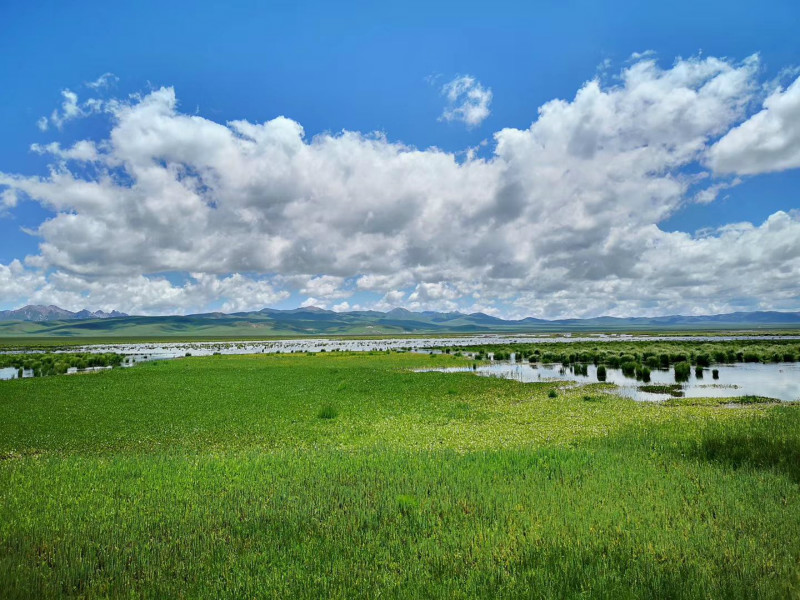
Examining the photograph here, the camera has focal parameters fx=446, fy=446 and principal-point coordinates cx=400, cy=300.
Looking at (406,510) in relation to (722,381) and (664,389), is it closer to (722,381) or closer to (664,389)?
(664,389)

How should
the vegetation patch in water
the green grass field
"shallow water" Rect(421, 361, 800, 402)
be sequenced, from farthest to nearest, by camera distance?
the vegetation patch in water → "shallow water" Rect(421, 361, 800, 402) → the green grass field

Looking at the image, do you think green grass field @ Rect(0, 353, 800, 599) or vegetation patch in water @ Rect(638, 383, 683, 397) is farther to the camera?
vegetation patch in water @ Rect(638, 383, 683, 397)

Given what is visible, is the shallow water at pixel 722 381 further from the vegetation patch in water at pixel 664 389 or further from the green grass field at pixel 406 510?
the green grass field at pixel 406 510

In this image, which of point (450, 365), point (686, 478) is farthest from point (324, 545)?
point (450, 365)

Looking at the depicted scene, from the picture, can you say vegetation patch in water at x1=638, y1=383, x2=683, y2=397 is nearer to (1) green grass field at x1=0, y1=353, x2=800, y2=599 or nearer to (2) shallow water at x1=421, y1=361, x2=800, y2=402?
(2) shallow water at x1=421, y1=361, x2=800, y2=402

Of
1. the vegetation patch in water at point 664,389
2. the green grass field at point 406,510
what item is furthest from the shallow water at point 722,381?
the green grass field at point 406,510

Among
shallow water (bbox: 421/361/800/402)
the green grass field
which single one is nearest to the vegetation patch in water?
shallow water (bbox: 421/361/800/402)

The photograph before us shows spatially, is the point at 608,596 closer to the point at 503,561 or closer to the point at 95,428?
the point at 503,561

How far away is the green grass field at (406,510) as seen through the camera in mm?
7469

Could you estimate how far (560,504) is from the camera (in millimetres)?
10297

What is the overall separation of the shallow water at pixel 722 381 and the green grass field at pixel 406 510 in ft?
47.8

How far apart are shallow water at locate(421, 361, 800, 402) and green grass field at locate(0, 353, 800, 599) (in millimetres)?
14561

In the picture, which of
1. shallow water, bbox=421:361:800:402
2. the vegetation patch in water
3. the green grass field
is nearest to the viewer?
the green grass field

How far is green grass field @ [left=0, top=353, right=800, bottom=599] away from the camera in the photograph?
7469 mm
